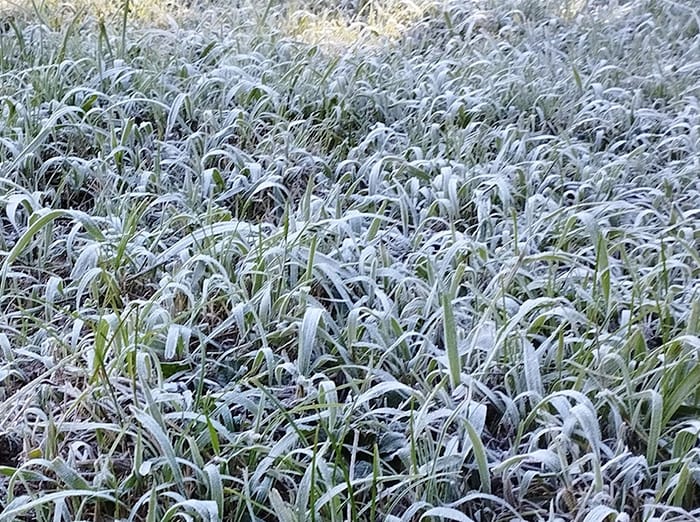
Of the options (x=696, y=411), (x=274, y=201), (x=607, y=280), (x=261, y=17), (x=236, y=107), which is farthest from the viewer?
(x=261, y=17)

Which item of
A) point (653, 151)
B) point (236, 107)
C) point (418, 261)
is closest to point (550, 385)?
point (418, 261)

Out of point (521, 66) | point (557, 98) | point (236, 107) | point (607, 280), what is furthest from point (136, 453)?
point (521, 66)

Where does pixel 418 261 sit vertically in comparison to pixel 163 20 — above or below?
below

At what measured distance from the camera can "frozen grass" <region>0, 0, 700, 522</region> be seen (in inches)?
46.4

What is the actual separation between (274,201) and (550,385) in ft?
3.12

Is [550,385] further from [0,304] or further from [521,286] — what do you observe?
[0,304]

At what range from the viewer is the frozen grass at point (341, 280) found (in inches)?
46.4

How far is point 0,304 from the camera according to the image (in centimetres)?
160

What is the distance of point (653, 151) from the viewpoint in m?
2.30

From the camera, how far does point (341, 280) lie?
162 cm

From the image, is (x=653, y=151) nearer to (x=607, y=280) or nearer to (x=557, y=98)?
(x=557, y=98)

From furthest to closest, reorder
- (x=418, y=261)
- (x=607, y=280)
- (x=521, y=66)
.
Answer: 1. (x=521, y=66)
2. (x=418, y=261)
3. (x=607, y=280)

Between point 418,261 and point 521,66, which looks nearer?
point 418,261

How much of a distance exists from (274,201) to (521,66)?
1.19m
